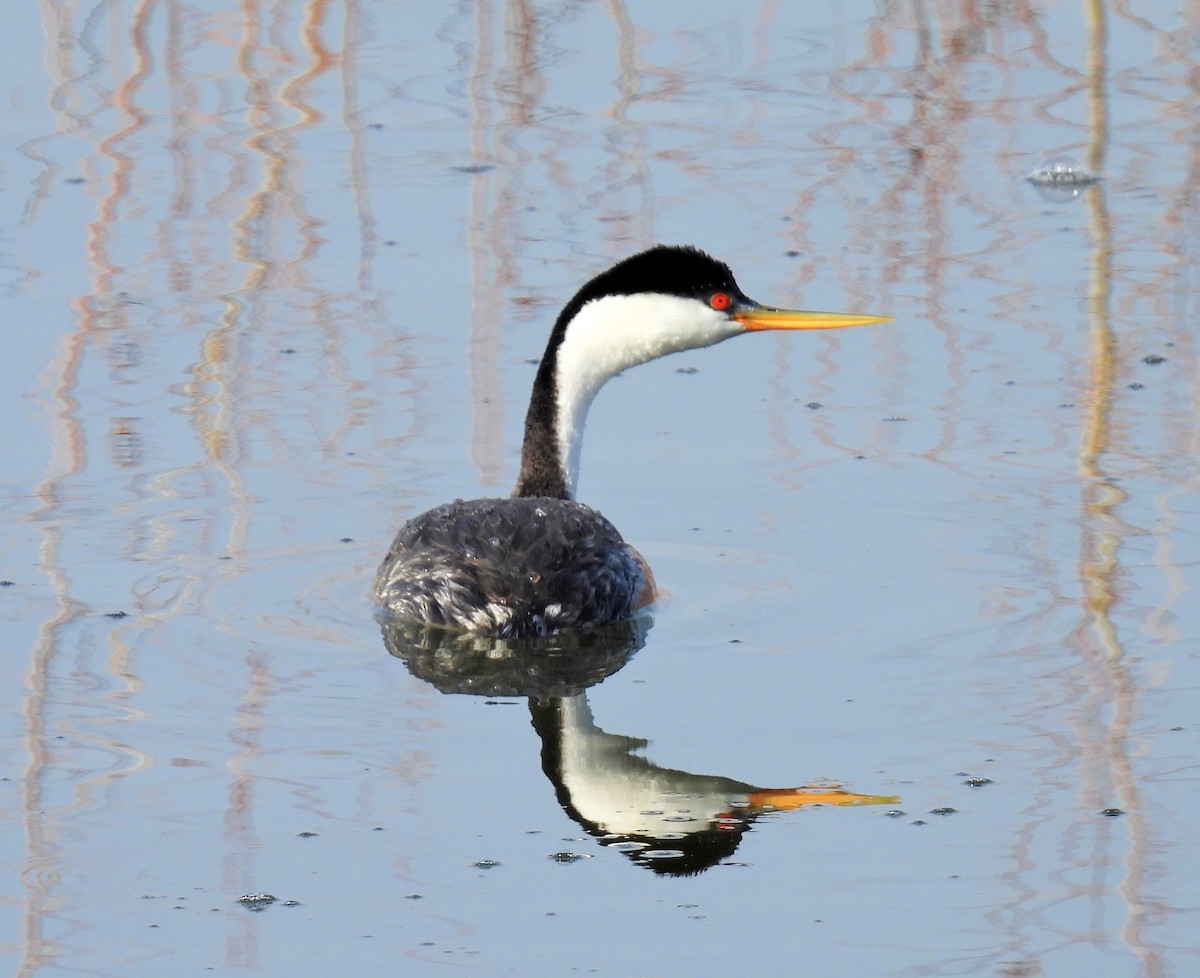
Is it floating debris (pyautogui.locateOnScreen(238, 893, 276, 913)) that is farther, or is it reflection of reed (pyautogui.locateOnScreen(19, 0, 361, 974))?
reflection of reed (pyautogui.locateOnScreen(19, 0, 361, 974))

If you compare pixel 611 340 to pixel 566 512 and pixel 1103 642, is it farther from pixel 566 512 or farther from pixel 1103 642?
pixel 1103 642

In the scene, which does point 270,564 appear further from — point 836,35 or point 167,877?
point 836,35

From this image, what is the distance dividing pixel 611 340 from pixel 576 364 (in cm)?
15

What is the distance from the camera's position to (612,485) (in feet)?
27.7

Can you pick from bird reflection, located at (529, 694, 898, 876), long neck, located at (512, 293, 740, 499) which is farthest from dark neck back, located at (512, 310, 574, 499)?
bird reflection, located at (529, 694, 898, 876)

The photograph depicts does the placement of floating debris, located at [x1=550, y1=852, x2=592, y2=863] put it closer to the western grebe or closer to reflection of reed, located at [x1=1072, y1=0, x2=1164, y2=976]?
reflection of reed, located at [x1=1072, y1=0, x2=1164, y2=976]

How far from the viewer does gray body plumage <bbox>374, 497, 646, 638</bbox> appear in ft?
23.6

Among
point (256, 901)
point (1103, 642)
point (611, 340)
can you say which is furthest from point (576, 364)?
point (256, 901)

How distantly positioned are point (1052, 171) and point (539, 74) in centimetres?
289

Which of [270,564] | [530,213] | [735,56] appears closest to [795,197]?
[530,213]

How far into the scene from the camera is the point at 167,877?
17.6 ft

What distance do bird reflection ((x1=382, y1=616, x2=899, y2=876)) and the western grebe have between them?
7 centimetres

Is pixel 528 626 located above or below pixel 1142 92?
below

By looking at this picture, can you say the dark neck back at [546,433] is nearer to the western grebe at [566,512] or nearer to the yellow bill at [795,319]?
the western grebe at [566,512]
